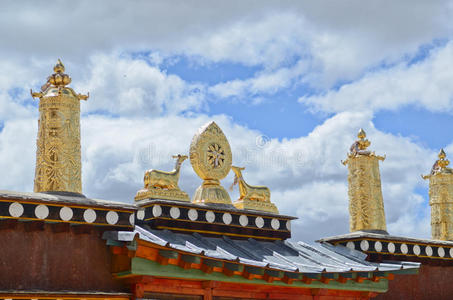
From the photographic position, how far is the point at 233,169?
15852 mm

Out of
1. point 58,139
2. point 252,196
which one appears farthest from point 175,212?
point 58,139

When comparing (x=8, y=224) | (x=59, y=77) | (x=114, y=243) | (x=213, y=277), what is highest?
(x=59, y=77)

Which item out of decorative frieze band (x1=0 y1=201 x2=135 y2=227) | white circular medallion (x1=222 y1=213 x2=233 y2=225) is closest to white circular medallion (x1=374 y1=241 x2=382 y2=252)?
white circular medallion (x1=222 y1=213 x2=233 y2=225)

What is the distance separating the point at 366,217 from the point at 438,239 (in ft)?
10.3

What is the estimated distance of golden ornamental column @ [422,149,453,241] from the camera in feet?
63.2

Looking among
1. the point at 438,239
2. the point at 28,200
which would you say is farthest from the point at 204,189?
the point at 438,239

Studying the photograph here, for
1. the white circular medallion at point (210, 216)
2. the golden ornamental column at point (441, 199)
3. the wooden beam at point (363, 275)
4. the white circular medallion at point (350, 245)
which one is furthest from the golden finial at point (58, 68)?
the golden ornamental column at point (441, 199)

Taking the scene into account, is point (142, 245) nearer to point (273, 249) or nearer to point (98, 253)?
point (98, 253)

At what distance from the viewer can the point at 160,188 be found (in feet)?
46.9

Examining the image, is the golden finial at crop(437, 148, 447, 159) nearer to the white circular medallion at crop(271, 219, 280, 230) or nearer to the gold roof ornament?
the gold roof ornament

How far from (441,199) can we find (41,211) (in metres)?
12.2

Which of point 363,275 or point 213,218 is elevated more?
point 213,218

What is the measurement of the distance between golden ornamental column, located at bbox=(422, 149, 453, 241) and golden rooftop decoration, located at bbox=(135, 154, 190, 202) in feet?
27.4

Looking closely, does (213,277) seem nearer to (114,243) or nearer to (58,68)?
(114,243)
